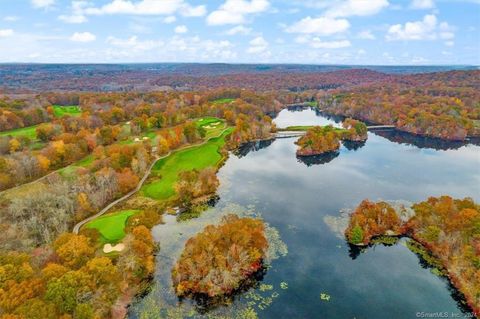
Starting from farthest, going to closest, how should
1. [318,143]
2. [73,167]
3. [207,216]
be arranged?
[318,143], [73,167], [207,216]

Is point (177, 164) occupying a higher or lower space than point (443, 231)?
lower

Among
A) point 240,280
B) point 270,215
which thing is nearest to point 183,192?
point 270,215

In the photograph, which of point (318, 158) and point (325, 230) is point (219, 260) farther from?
point (318, 158)

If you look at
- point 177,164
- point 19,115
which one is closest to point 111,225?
point 177,164

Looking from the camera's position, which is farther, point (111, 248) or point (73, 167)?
point (73, 167)

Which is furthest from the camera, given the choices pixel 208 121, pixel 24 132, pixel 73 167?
pixel 208 121
